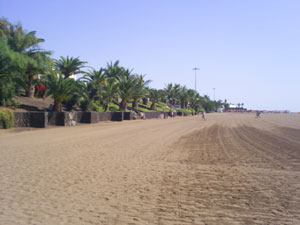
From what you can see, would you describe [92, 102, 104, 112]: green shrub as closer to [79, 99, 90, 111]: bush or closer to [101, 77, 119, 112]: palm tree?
[101, 77, 119, 112]: palm tree

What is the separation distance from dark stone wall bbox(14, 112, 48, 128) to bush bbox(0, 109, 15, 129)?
0.69m

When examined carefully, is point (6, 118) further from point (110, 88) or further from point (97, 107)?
point (97, 107)

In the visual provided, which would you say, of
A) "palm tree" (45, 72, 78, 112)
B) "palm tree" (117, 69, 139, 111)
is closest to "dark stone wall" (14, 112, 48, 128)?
"palm tree" (45, 72, 78, 112)

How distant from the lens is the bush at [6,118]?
792 inches

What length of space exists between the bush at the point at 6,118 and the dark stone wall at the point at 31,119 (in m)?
0.69

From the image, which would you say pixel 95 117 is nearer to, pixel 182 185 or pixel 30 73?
pixel 30 73

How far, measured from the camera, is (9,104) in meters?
26.2

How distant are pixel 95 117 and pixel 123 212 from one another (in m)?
27.4

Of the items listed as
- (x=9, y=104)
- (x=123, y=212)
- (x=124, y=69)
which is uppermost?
(x=124, y=69)

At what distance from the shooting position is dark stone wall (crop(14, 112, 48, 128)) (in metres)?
21.8

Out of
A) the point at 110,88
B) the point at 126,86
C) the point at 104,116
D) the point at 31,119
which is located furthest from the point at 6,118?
the point at 126,86

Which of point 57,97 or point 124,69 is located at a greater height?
point 124,69

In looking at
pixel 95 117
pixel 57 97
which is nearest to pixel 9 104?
pixel 57 97

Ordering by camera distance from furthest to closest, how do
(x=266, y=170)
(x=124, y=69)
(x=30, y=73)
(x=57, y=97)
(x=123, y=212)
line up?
(x=124, y=69), (x=30, y=73), (x=57, y=97), (x=266, y=170), (x=123, y=212)
